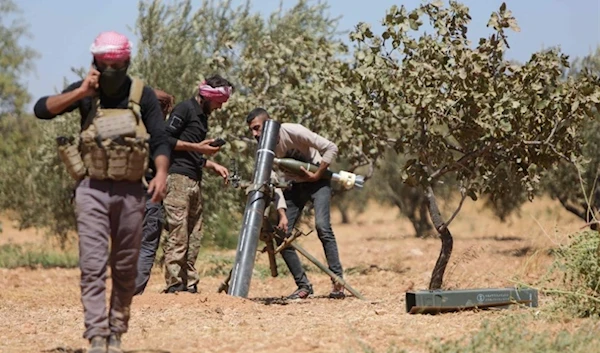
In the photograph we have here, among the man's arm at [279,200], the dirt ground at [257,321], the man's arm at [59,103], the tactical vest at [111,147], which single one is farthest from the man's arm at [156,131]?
the man's arm at [279,200]

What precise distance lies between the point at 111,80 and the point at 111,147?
385 mm

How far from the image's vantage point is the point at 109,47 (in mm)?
5727

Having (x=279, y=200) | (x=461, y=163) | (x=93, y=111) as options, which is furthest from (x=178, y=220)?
(x=93, y=111)

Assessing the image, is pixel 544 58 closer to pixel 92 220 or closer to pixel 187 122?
pixel 187 122

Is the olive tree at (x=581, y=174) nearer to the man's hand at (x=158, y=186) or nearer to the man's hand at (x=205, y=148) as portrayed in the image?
the man's hand at (x=205, y=148)

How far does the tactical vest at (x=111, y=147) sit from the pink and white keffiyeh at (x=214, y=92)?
331 cm

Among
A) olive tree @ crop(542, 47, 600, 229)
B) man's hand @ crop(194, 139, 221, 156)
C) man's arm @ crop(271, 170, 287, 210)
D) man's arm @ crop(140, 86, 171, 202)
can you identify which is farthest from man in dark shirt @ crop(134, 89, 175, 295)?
olive tree @ crop(542, 47, 600, 229)

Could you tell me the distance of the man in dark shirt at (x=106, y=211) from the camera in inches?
223

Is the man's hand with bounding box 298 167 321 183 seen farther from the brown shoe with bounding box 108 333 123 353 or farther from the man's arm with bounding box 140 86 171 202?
the brown shoe with bounding box 108 333 123 353

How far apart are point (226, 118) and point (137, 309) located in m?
6.37

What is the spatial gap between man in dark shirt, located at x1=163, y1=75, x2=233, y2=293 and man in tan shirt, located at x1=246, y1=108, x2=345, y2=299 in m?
0.48

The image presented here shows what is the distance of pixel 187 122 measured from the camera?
9.15 metres

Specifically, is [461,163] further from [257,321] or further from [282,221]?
[257,321]

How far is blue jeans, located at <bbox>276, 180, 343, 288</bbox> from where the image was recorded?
9.74 metres
